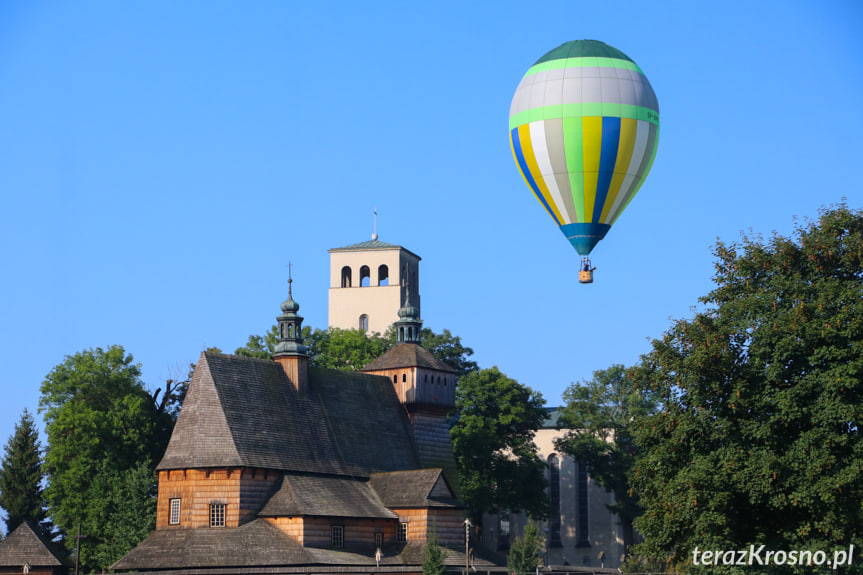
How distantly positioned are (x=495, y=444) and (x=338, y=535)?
20432mm

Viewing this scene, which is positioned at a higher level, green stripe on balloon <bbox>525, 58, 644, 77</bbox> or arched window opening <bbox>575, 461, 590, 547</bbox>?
green stripe on balloon <bbox>525, 58, 644, 77</bbox>

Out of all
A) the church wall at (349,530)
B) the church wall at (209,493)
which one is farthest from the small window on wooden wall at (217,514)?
the church wall at (349,530)

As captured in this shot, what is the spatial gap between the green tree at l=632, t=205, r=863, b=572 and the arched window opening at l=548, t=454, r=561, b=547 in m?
64.6

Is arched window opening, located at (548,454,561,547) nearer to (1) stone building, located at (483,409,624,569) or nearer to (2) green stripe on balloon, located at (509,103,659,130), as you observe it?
(1) stone building, located at (483,409,624,569)

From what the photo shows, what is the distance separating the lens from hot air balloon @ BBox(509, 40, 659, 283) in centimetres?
5356

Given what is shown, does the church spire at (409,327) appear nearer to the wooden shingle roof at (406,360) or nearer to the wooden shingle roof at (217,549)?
the wooden shingle roof at (406,360)

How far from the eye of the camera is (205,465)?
219 ft

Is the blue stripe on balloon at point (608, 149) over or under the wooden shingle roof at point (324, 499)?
over

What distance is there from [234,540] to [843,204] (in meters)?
34.9

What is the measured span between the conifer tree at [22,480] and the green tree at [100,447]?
4474 mm

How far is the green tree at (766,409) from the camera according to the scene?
124 feet

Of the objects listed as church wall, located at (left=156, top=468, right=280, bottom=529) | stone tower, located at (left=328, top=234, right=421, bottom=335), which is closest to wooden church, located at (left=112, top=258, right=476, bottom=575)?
church wall, located at (left=156, top=468, right=280, bottom=529)

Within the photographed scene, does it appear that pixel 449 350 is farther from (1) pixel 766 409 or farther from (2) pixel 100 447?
(1) pixel 766 409

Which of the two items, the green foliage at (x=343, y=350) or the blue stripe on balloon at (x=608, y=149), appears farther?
the green foliage at (x=343, y=350)
